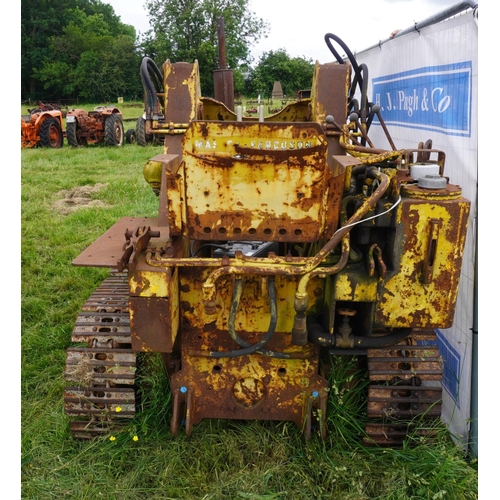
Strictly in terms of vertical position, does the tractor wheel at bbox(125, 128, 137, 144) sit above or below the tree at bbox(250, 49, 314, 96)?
below

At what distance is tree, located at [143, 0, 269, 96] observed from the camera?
3331cm

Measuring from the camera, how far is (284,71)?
131 ft

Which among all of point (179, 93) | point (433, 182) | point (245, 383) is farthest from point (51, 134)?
point (433, 182)

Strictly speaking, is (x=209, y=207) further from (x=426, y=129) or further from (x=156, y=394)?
(x=426, y=129)

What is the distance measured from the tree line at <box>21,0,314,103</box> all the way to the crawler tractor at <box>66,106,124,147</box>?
46.7ft

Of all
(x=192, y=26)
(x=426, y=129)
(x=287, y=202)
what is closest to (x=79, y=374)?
(x=287, y=202)

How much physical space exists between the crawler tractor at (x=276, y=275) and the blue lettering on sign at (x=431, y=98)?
34 centimetres

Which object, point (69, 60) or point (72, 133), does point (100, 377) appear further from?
point (69, 60)

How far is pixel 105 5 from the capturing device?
62.7 meters

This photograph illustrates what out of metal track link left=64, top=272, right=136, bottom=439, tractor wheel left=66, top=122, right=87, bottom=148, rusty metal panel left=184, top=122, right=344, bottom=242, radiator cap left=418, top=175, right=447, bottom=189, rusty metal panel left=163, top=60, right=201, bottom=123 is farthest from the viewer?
tractor wheel left=66, top=122, right=87, bottom=148

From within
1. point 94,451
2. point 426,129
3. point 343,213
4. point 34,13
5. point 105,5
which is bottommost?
point 94,451

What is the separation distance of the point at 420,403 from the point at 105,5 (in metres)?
68.8

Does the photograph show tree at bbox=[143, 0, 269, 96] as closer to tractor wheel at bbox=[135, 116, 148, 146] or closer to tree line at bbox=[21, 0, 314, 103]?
tree line at bbox=[21, 0, 314, 103]

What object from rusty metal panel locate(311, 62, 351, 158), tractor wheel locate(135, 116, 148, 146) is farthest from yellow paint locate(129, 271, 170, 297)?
tractor wheel locate(135, 116, 148, 146)
